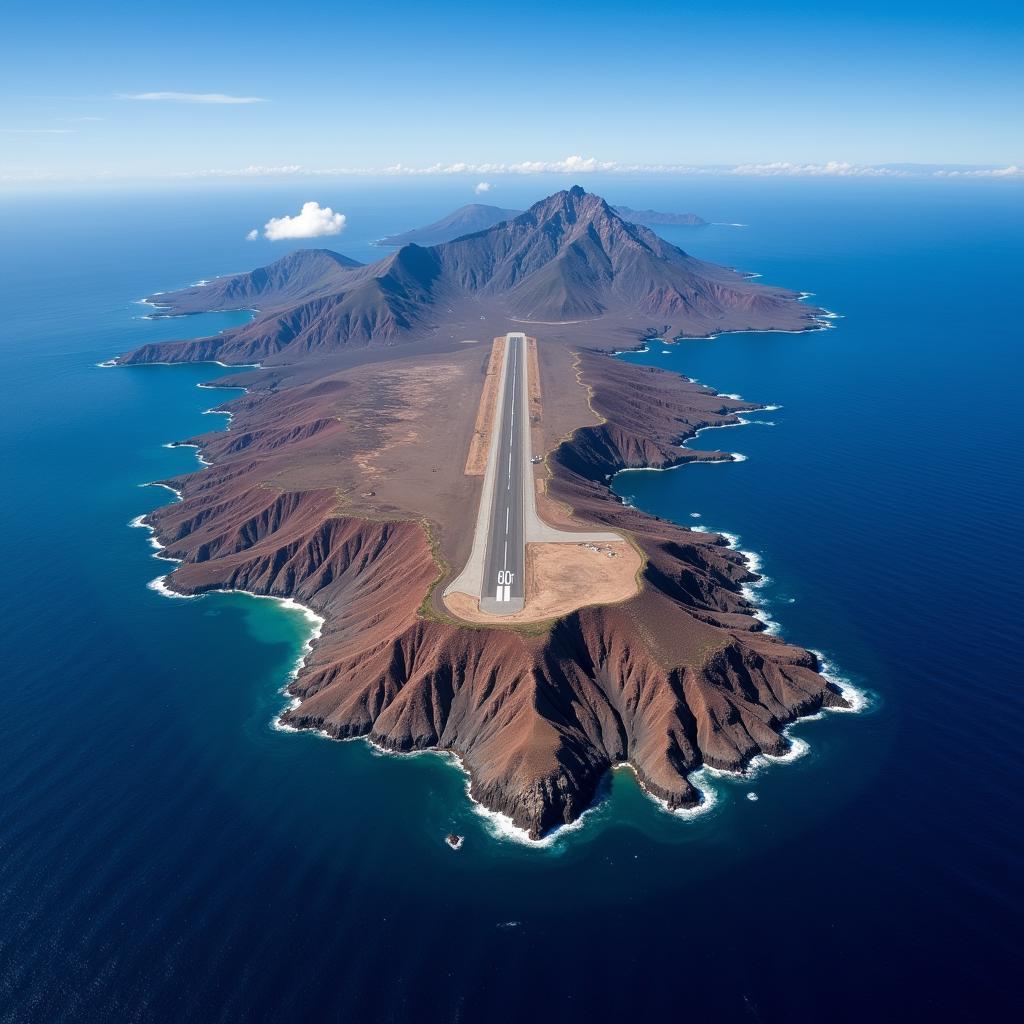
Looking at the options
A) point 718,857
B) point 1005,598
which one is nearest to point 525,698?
point 718,857

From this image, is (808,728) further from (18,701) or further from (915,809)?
(18,701)

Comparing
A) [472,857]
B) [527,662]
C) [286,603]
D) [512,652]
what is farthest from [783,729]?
[286,603]

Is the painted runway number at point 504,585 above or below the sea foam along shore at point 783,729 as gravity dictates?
above

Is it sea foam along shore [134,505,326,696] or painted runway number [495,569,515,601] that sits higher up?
painted runway number [495,569,515,601]

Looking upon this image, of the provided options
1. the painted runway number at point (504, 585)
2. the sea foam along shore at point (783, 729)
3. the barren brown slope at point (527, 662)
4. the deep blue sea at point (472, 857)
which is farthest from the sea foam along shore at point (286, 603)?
the sea foam along shore at point (783, 729)

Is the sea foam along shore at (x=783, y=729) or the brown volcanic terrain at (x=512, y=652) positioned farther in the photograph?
Result: the brown volcanic terrain at (x=512, y=652)

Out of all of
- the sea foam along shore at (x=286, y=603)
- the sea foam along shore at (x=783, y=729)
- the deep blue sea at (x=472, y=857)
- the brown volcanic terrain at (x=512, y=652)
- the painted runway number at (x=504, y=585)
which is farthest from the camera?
the sea foam along shore at (x=286, y=603)

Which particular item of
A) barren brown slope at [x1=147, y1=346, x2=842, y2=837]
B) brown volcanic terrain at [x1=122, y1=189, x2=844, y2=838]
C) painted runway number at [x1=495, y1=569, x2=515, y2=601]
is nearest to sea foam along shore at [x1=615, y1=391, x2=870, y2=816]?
brown volcanic terrain at [x1=122, y1=189, x2=844, y2=838]

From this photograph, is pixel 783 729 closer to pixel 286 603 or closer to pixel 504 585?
pixel 504 585

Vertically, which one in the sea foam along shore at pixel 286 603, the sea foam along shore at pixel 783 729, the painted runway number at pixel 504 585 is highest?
the painted runway number at pixel 504 585

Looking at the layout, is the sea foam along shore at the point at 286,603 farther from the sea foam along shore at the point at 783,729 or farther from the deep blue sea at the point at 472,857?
the sea foam along shore at the point at 783,729

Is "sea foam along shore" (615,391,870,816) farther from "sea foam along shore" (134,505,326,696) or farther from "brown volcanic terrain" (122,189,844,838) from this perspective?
"sea foam along shore" (134,505,326,696)
